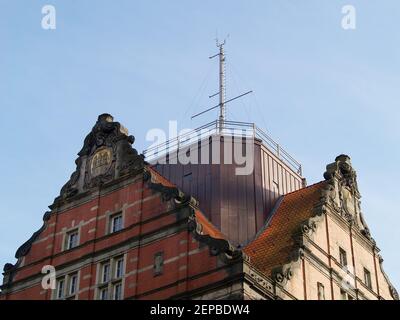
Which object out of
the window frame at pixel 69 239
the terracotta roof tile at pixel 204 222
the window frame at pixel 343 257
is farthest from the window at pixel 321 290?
the window frame at pixel 69 239

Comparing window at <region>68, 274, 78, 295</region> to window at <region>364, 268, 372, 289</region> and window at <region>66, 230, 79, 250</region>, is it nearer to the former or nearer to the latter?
window at <region>66, 230, 79, 250</region>

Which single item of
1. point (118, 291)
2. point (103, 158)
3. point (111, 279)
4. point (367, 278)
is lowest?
point (118, 291)

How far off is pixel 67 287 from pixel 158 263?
524cm

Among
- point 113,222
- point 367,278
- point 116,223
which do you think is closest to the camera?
point 116,223

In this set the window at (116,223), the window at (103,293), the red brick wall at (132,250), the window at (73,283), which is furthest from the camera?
the window at (116,223)

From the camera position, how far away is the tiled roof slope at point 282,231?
42125 mm

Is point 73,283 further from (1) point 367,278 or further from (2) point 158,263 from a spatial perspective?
(1) point 367,278

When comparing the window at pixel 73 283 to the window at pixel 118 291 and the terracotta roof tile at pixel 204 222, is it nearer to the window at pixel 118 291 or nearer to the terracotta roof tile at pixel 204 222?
the window at pixel 118 291

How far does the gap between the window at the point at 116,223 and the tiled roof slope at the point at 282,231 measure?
586 cm

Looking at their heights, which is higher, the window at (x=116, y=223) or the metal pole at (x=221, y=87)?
the metal pole at (x=221, y=87)

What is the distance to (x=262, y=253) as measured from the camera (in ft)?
142

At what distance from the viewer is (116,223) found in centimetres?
4459

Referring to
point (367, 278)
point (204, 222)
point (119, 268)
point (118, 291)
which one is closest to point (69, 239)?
point (119, 268)
